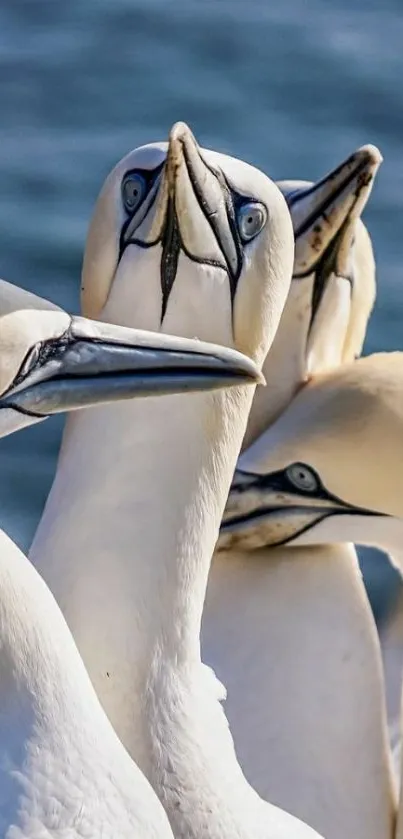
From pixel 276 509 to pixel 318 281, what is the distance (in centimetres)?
53

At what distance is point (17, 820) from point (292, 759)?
1.36m

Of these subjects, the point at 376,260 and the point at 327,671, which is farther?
the point at 376,260

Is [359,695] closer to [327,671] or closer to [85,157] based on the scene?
[327,671]

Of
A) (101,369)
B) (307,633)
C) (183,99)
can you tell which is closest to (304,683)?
(307,633)

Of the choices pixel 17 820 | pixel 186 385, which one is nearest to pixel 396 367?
pixel 186 385

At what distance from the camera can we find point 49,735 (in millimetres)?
3469

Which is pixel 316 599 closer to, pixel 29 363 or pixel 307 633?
pixel 307 633

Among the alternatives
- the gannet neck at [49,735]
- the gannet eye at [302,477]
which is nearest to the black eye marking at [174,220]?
the gannet neck at [49,735]

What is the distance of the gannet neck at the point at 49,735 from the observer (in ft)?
11.3

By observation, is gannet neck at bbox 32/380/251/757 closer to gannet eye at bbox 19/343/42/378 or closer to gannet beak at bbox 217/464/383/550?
gannet eye at bbox 19/343/42/378

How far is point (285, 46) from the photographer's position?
771cm

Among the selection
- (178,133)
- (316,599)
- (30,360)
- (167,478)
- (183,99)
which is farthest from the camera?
(183,99)

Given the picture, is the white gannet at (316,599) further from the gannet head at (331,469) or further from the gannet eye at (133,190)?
the gannet eye at (133,190)

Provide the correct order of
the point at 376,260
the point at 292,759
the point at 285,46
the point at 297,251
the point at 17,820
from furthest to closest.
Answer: the point at 285,46
the point at 376,260
the point at 297,251
the point at 292,759
the point at 17,820
